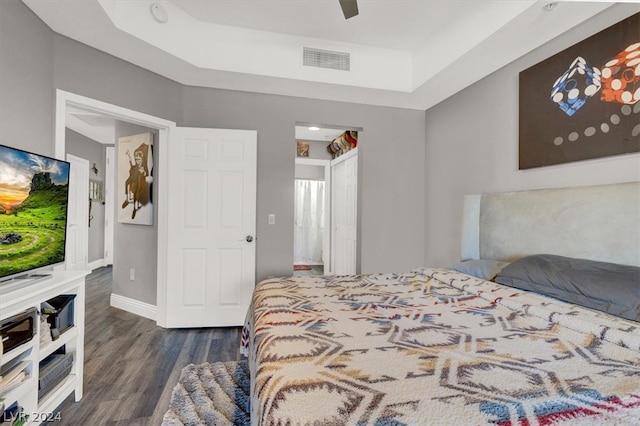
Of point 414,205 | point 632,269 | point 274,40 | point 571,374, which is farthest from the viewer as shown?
point 414,205

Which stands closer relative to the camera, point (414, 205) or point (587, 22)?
point (587, 22)

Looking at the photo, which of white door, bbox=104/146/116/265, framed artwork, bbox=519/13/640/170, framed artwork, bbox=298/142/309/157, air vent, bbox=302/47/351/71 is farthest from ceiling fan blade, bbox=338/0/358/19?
white door, bbox=104/146/116/265

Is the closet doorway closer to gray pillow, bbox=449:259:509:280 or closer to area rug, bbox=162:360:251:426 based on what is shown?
gray pillow, bbox=449:259:509:280

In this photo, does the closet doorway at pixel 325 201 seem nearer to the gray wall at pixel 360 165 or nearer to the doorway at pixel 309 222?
the doorway at pixel 309 222

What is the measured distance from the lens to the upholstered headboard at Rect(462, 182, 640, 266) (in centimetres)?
168

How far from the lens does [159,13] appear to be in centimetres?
242

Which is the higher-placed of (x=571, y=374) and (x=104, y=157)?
(x=104, y=157)

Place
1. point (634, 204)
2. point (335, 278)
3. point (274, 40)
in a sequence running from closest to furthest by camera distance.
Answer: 1. point (634, 204)
2. point (335, 278)
3. point (274, 40)

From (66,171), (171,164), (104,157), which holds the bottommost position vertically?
(66,171)

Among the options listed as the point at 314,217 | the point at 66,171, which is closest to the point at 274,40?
the point at 66,171

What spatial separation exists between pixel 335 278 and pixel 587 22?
7.74 feet

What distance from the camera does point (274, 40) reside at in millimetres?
2916

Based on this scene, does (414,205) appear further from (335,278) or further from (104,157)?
(104,157)

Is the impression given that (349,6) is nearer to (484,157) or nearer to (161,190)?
(484,157)
